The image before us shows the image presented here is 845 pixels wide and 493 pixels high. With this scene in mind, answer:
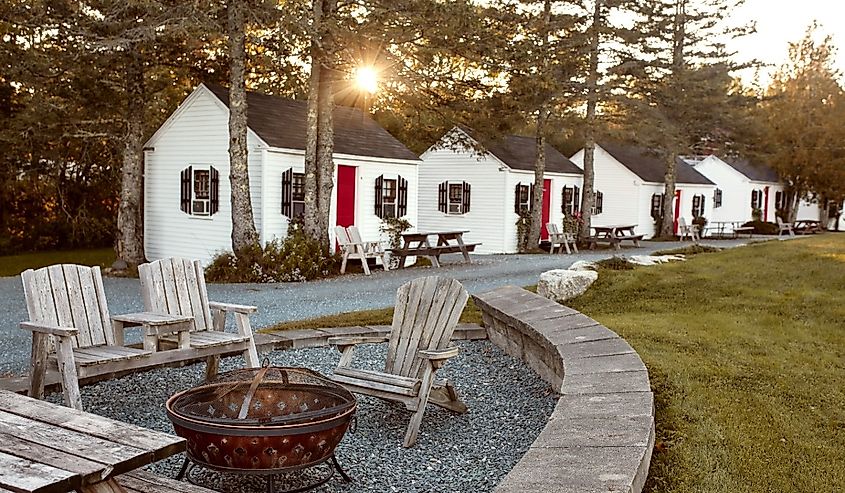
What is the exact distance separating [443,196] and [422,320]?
18.9 metres

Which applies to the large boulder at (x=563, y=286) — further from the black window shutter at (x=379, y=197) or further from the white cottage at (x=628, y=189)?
the white cottage at (x=628, y=189)

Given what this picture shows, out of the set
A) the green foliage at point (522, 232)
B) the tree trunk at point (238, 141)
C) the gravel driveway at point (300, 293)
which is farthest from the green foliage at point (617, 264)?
the green foliage at point (522, 232)

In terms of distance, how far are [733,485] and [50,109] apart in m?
14.5

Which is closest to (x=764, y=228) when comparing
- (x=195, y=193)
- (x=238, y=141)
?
(x=195, y=193)

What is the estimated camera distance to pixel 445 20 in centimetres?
1362

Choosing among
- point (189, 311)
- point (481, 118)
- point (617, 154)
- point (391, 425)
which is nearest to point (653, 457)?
point (391, 425)

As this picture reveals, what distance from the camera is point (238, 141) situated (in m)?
14.1

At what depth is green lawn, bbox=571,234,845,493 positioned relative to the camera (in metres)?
3.79

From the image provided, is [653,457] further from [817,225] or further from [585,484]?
[817,225]

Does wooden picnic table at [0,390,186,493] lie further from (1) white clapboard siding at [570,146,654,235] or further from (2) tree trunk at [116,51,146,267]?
(1) white clapboard siding at [570,146,654,235]

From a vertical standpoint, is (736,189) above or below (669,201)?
above

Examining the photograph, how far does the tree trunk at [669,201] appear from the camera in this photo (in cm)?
2906

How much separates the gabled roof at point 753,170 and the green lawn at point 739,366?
26945 mm

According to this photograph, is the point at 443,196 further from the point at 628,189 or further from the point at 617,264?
the point at 617,264
